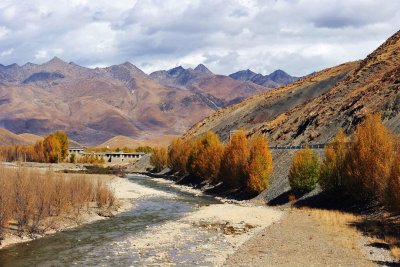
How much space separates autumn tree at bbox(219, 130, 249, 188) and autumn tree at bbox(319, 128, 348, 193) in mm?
17840

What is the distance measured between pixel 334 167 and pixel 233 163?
24.7 meters

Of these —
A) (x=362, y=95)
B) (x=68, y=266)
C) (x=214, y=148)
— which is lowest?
(x=68, y=266)

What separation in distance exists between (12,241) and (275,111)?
137 meters

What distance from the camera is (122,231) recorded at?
4519 centimetres

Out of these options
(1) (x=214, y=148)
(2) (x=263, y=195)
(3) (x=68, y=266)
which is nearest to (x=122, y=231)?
(3) (x=68, y=266)

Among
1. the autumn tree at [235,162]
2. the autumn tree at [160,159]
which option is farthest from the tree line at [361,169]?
the autumn tree at [160,159]

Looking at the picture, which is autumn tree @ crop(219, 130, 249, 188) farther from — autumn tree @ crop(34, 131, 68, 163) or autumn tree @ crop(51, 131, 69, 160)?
autumn tree @ crop(51, 131, 69, 160)

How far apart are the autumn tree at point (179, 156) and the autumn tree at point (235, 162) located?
29.8 meters

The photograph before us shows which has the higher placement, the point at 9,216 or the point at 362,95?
the point at 362,95

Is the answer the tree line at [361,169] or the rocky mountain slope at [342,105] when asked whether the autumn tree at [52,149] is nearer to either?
the rocky mountain slope at [342,105]

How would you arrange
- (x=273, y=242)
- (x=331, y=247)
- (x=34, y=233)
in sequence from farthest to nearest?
(x=34, y=233), (x=273, y=242), (x=331, y=247)

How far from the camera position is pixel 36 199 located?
43500 millimetres

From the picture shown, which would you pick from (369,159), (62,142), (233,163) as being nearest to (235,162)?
(233,163)

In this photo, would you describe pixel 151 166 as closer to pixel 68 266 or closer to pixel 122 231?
pixel 122 231
